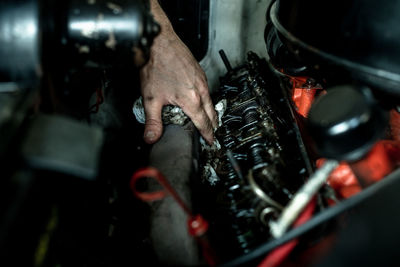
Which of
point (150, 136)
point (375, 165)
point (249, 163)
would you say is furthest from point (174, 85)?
point (375, 165)

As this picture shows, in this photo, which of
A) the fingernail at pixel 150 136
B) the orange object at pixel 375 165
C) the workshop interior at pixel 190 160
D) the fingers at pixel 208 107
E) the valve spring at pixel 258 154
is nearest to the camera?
the workshop interior at pixel 190 160

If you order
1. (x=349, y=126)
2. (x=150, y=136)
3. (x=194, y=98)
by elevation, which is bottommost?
(x=150, y=136)

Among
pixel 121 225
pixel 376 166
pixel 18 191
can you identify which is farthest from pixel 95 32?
pixel 376 166

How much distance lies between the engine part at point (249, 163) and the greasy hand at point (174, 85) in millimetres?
92

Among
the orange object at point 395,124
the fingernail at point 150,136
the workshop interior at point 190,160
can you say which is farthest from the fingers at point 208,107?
the orange object at point 395,124

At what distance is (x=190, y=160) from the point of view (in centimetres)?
109

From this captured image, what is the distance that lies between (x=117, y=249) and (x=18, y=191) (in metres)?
0.42

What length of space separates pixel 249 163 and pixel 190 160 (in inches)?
7.9

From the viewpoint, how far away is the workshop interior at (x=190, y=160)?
0.62 metres

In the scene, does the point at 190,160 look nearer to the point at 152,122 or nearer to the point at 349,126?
the point at 152,122

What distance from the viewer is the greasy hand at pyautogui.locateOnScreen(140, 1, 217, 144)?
→ 51.5 inches

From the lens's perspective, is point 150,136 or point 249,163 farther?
point 150,136

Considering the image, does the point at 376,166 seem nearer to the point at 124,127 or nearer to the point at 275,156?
the point at 275,156

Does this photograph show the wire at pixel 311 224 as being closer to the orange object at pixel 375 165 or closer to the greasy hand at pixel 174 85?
the orange object at pixel 375 165
